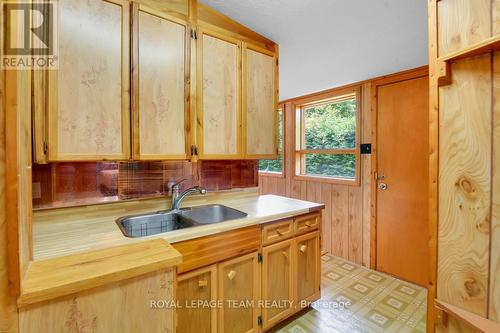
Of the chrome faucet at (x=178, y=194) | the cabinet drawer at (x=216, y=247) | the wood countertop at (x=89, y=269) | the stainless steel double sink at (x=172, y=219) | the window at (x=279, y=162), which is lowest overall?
the cabinet drawer at (x=216, y=247)

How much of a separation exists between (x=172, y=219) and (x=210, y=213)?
32 centimetres

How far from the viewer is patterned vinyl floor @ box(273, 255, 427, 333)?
72.3 inches

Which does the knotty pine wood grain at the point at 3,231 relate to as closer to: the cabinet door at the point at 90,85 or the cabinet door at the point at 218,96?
the cabinet door at the point at 90,85

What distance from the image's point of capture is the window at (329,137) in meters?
2.93

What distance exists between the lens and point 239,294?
1.56 m

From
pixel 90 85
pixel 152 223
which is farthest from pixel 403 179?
pixel 90 85

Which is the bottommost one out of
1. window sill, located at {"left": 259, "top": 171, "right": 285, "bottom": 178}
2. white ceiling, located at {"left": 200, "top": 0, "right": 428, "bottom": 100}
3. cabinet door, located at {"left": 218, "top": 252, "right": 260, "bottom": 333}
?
cabinet door, located at {"left": 218, "top": 252, "right": 260, "bottom": 333}

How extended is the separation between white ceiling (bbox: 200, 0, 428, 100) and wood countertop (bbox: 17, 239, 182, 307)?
66.0 inches

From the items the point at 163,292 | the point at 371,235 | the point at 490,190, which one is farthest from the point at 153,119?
the point at 371,235

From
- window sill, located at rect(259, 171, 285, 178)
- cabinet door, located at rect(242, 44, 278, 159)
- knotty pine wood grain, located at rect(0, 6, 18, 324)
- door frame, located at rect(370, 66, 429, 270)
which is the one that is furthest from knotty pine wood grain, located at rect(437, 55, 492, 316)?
window sill, located at rect(259, 171, 285, 178)

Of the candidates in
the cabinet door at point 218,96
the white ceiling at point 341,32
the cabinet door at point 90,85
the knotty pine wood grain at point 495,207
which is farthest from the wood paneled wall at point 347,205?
the cabinet door at point 90,85

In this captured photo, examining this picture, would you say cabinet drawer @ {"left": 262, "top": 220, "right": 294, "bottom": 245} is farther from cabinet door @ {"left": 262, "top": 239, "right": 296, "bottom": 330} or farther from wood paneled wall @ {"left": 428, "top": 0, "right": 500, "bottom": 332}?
wood paneled wall @ {"left": 428, "top": 0, "right": 500, "bottom": 332}

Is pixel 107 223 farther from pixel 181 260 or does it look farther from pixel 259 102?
pixel 259 102

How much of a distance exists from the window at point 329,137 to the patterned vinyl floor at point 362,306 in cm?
110
